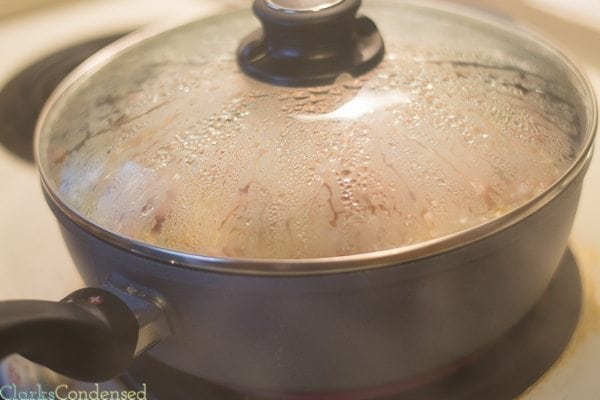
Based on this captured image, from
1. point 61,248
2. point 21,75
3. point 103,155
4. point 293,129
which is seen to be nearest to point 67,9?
point 21,75

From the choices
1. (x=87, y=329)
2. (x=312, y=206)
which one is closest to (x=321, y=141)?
(x=312, y=206)

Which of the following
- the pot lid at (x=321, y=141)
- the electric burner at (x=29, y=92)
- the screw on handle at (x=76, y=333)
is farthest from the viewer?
the electric burner at (x=29, y=92)

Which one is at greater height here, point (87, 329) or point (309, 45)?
point (309, 45)

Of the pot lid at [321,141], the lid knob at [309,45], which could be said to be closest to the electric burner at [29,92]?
the pot lid at [321,141]

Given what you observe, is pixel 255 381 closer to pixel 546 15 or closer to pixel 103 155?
pixel 103 155

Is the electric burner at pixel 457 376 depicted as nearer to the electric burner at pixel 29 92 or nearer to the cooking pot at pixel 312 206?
the cooking pot at pixel 312 206

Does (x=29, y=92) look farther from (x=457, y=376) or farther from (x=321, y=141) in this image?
(x=457, y=376)
